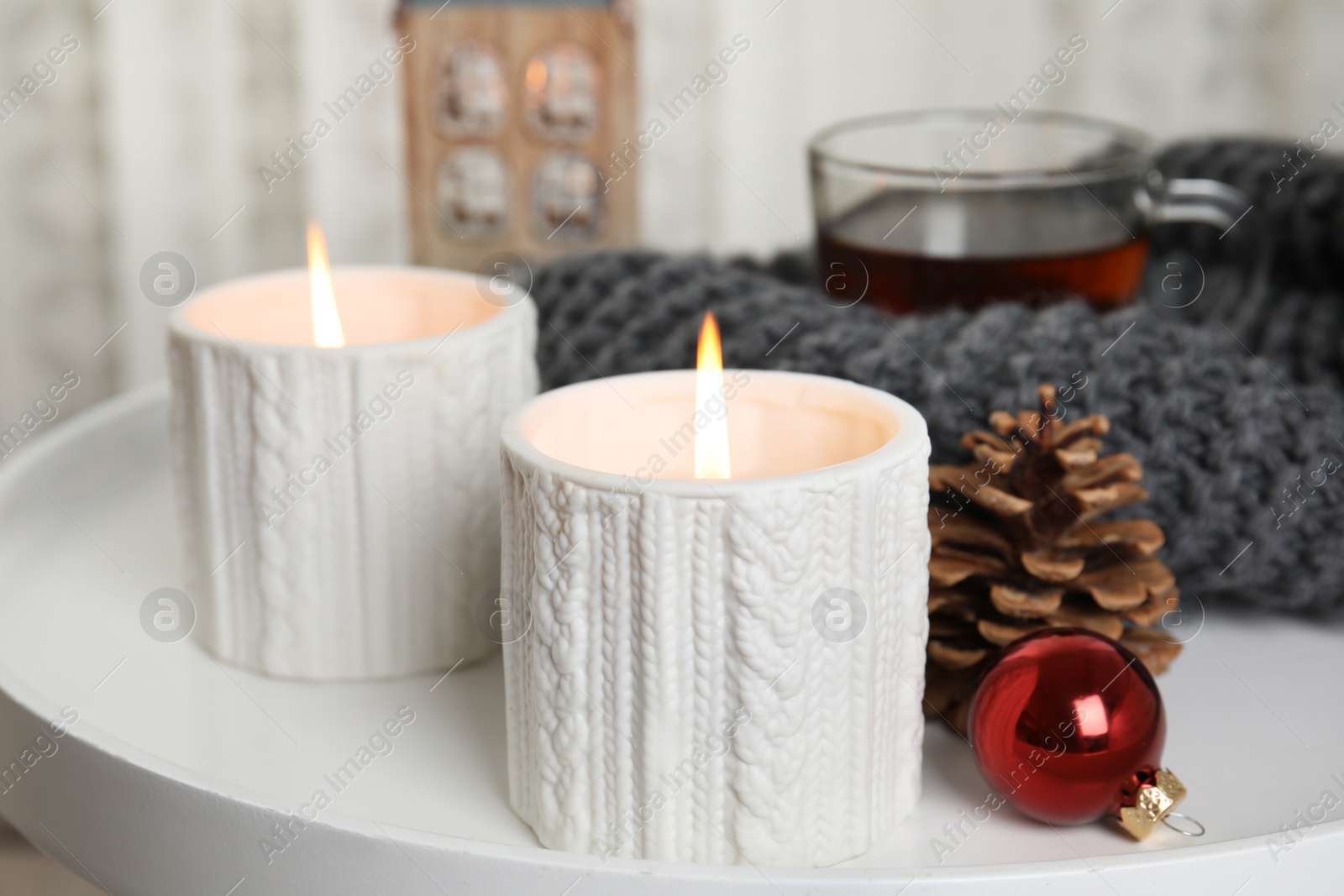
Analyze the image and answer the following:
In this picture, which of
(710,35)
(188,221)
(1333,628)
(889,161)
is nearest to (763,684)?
(1333,628)

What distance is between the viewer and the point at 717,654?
0.36m

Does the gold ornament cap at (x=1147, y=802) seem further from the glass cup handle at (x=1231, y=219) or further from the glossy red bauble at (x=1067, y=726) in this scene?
the glass cup handle at (x=1231, y=219)

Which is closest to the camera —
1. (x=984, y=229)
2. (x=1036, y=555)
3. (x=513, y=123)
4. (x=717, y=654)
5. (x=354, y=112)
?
(x=717, y=654)

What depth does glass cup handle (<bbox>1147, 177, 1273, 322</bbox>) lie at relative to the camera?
74cm

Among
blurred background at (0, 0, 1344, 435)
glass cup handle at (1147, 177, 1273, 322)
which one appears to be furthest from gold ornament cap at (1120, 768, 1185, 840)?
blurred background at (0, 0, 1344, 435)

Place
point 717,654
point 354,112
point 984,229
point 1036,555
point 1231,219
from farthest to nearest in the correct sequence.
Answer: point 354,112 → point 1231,219 → point 984,229 → point 1036,555 → point 717,654

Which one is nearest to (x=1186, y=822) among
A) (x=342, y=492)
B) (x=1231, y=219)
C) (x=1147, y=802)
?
(x=1147, y=802)

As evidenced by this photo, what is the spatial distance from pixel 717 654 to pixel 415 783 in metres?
0.13

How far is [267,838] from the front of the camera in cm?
38

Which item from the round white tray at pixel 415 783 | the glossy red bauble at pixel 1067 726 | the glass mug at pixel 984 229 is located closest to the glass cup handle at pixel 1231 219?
the glass mug at pixel 984 229

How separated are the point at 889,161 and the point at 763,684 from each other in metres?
0.44

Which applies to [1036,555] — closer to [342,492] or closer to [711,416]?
[711,416]

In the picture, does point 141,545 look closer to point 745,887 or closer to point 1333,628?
point 745,887

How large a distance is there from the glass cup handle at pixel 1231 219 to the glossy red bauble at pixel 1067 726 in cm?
40
